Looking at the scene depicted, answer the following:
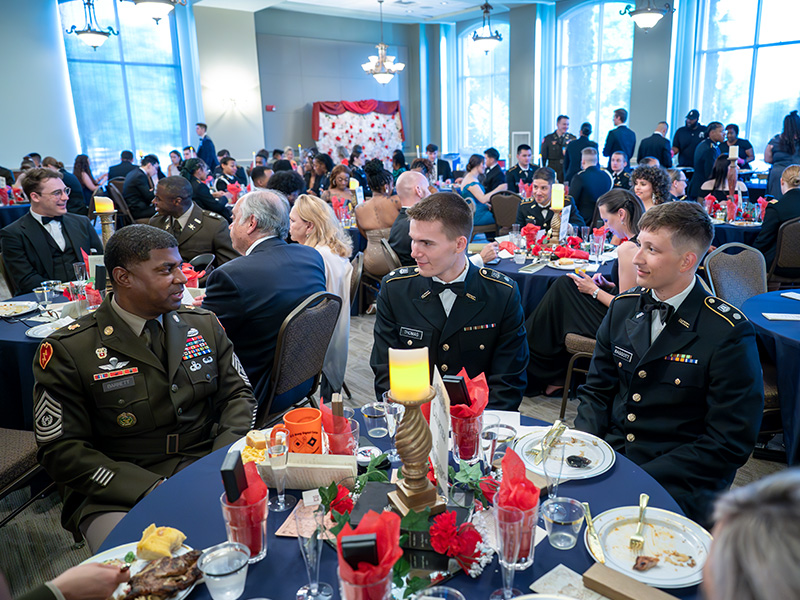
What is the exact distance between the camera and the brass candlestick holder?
1.19 m

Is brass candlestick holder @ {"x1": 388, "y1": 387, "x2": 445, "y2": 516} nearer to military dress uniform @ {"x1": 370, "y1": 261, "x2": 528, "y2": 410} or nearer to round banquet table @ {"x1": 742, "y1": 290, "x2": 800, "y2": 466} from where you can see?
military dress uniform @ {"x1": 370, "y1": 261, "x2": 528, "y2": 410}

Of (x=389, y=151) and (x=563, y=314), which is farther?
(x=389, y=151)

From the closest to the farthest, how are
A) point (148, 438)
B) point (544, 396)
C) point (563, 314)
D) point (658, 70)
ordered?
point (148, 438) → point (563, 314) → point (544, 396) → point (658, 70)

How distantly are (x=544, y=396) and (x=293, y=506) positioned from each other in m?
2.92

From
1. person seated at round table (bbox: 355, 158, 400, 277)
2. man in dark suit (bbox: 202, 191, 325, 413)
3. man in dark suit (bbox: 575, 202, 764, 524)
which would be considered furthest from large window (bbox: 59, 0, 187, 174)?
man in dark suit (bbox: 575, 202, 764, 524)

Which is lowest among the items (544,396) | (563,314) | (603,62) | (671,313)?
(544,396)

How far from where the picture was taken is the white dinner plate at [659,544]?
116 centimetres

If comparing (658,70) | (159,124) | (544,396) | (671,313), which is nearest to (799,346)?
(671,313)

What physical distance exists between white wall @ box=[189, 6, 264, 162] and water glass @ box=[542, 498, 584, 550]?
13.6 metres

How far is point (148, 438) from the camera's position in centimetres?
197

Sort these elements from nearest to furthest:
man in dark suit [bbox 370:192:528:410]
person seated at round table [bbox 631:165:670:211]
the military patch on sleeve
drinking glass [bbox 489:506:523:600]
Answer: drinking glass [bbox 489:506:523:600], the military patch on sleeve, man in dark suit [bbox 370:192:528:410], person seated at round table [bbox 631:165:670:211]

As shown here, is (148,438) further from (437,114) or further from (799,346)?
(437,114)

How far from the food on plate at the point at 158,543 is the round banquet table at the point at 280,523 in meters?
0.06

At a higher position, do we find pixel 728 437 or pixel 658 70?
pixel 658 70
